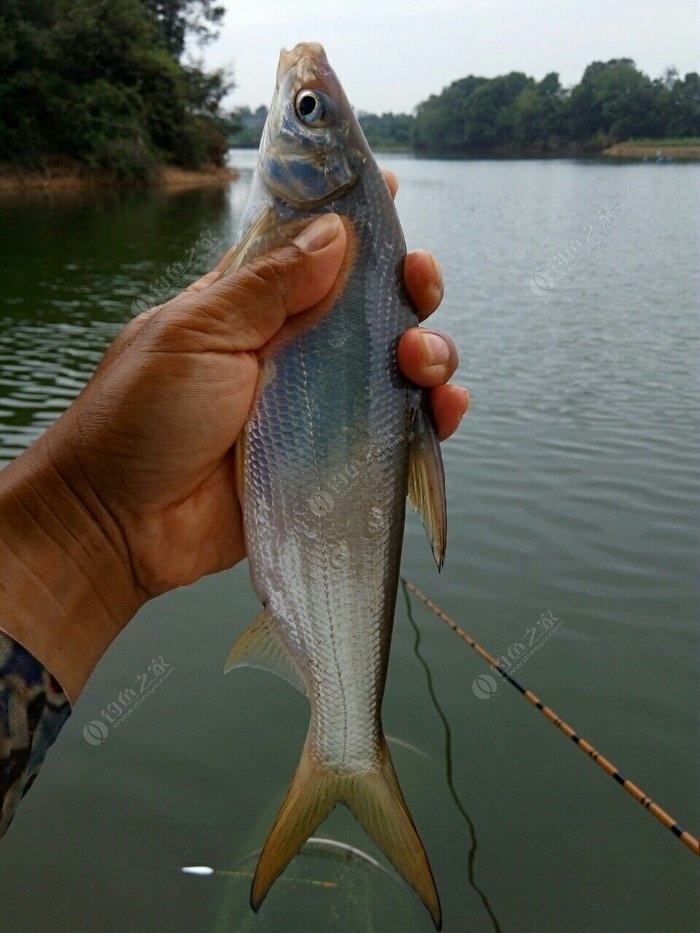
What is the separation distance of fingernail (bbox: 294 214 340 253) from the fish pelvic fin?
1585mm

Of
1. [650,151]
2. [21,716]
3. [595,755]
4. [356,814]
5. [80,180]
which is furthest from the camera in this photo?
[650,151]

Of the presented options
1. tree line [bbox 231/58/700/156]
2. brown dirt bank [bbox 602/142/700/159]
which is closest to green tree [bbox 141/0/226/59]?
tree line [bbox 231/58/700/156]

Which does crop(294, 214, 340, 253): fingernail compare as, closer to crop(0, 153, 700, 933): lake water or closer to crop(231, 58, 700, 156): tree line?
crop(0, 153, 700, 933): lake water

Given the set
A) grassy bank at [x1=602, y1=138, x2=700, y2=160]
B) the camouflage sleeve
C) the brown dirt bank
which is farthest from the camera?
grassy bank at [x1=602, y1=138, x2=700, y2=160]

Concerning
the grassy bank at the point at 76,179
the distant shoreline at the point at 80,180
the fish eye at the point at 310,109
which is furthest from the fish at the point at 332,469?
the grassy bank at the point at 76,179

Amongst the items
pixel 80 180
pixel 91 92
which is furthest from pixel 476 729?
pixel 91 92

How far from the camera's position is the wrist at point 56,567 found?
7.79ft

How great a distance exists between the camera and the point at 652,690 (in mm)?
5410

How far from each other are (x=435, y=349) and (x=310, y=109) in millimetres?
867

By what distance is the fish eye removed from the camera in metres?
→ 2.46

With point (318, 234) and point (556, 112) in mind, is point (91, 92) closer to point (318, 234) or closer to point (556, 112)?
point (318, 234)

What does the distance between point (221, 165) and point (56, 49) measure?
2032 cm

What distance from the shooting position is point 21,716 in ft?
7.57

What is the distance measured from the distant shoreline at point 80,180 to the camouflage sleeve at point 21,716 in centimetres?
4287
